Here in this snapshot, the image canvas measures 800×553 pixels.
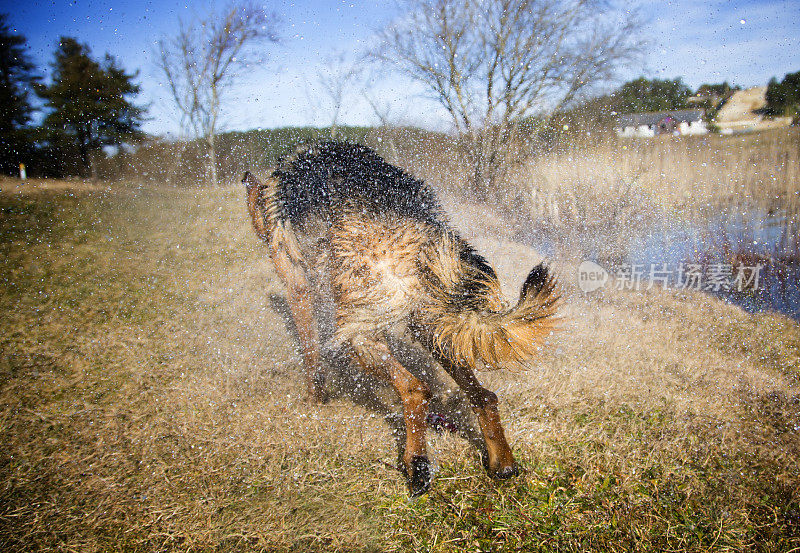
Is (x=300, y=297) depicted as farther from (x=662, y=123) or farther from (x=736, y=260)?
(x=662, y=123)

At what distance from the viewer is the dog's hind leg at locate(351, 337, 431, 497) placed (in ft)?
6.35

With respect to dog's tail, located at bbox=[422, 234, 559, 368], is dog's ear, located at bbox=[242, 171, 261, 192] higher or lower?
higher

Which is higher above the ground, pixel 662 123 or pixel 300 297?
pixel 662 123

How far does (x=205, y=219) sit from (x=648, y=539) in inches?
317

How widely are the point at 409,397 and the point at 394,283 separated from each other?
631mm

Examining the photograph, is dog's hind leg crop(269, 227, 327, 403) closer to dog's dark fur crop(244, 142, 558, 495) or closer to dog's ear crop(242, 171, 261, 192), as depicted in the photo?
dog's dark fur crop(244, 142, 558, 495)

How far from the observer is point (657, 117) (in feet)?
15.8

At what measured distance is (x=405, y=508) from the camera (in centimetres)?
191

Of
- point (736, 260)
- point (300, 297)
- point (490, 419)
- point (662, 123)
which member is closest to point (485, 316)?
point (490, 419)

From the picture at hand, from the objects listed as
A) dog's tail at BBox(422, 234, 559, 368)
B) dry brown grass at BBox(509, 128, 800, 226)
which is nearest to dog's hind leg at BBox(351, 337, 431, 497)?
dog's tail at BBox(422, 234, 559, 368)

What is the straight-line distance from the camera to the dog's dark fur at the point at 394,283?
5.50ft

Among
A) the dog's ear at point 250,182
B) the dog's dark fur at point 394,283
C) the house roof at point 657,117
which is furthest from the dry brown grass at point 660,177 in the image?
the dog's ear at point 250,182

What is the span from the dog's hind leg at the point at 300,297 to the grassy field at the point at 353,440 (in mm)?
215

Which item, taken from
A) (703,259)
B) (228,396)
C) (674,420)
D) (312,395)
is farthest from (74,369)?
(703,259)
